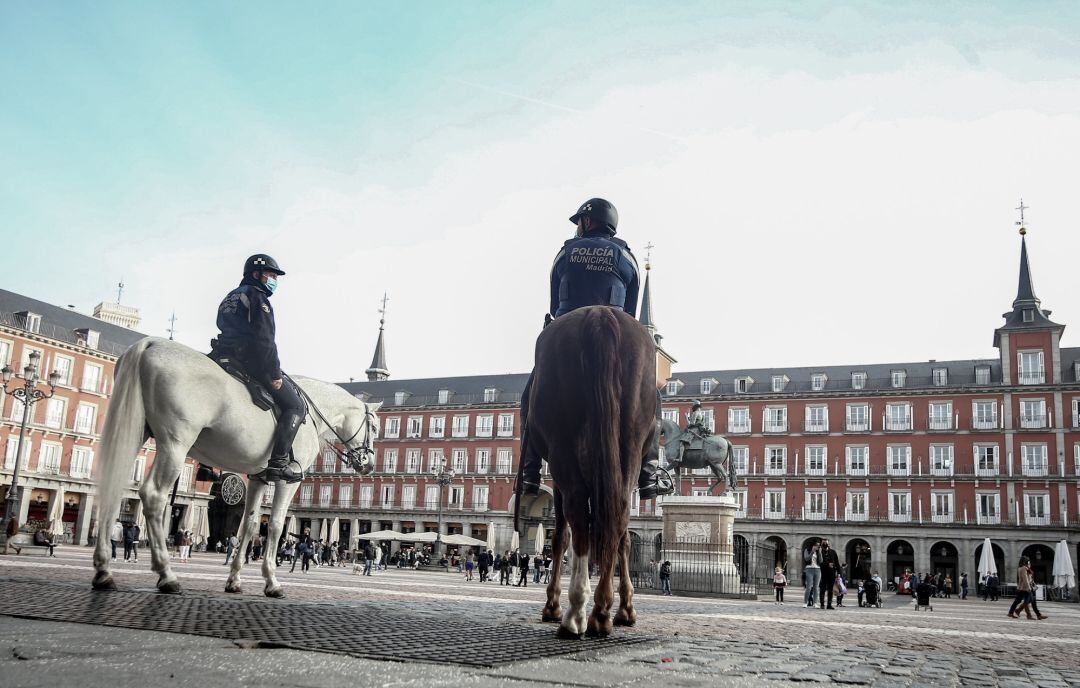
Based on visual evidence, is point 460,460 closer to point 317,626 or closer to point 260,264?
point 260,264

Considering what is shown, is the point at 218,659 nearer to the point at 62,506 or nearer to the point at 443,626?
the point at 443,626

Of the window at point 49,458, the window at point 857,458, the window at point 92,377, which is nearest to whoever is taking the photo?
the window at point 49,458

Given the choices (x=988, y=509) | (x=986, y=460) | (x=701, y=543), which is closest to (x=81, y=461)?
(x=701, y=543)

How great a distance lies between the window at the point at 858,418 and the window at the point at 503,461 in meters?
25.7

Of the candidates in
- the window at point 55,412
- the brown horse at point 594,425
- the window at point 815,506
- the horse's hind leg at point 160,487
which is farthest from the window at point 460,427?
the brown horse at point 594,425

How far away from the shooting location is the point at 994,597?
4128cm

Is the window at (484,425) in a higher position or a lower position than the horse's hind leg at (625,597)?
higher

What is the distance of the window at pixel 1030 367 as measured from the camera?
185 ft

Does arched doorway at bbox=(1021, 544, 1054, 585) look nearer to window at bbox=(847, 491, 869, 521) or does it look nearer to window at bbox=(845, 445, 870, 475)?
window at bbox=(847, 491, 869, 521)

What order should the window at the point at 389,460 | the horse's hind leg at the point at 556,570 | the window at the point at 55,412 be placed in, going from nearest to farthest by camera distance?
the horse's hind leg at the point at 556,570 → the window at the point at 55,412 → the window at the point at 389,460

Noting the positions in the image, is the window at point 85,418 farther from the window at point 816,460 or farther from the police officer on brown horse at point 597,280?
the police officer on brown horse at point 597,280

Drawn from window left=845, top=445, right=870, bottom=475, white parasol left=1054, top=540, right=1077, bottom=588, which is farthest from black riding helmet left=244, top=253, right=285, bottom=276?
window left=845, top=445, right=870, bottom=475

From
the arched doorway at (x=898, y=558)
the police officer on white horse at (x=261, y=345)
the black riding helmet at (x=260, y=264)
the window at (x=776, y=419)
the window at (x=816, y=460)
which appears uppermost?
the window at (x=776, y=419)

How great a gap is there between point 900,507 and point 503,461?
1166 inches
